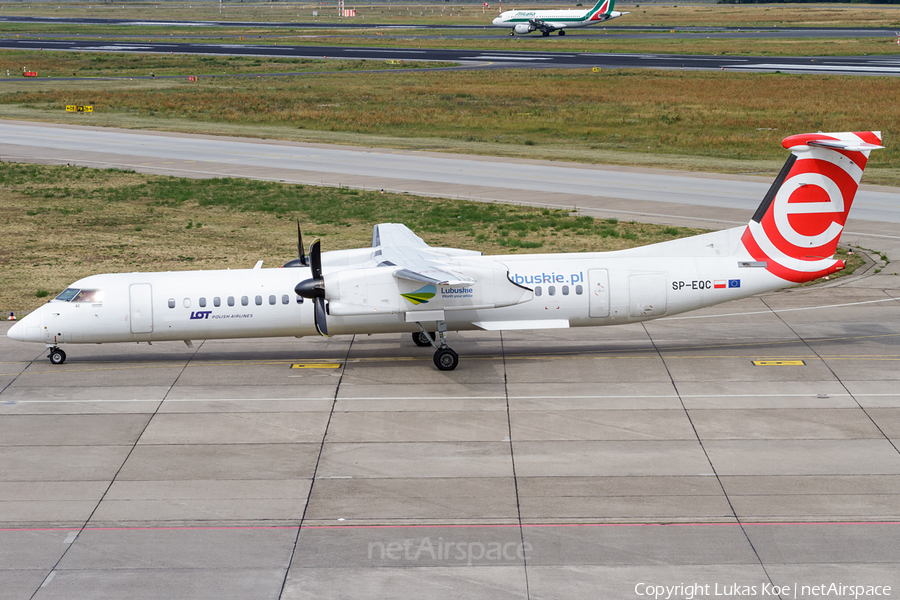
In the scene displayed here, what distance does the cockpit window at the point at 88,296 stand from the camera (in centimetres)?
2741

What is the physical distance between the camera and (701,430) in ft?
74.0

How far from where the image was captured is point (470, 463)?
68.7ft

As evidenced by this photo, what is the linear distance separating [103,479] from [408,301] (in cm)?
966

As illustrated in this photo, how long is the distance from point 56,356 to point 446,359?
40.0 ft

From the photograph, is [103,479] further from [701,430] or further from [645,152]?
[645,152]

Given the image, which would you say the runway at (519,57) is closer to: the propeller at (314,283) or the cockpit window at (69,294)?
the propeller at (314,283)

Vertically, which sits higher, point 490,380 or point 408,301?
point 408,301

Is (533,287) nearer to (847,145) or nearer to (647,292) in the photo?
(647,292)

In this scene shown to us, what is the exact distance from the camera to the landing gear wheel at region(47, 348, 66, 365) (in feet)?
92.3

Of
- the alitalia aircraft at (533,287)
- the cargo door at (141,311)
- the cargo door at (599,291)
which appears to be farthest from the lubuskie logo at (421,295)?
the cargo door at (141,311)

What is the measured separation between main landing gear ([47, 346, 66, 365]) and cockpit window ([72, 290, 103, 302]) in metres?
1.91

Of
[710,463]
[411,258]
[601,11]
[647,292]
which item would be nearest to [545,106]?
[647,292]

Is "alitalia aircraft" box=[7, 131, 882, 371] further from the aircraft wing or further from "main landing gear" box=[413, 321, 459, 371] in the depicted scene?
the aircraft wing

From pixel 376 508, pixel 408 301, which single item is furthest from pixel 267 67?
pixel 376 508
